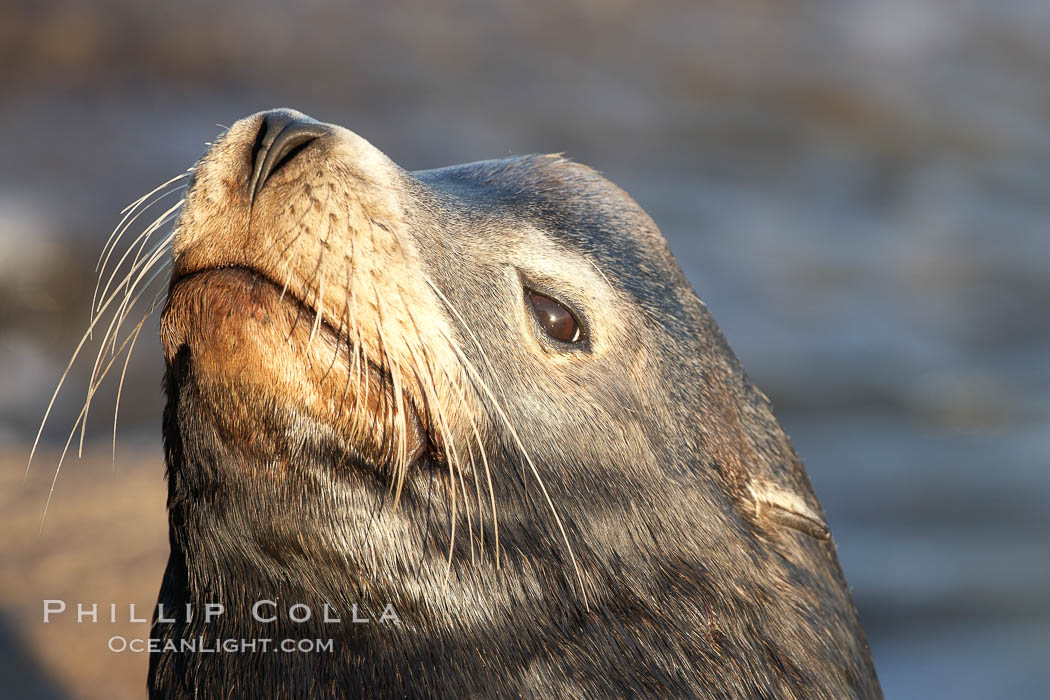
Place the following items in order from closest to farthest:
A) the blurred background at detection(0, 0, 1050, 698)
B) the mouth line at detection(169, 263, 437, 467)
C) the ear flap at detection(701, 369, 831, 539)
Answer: the mouth line at detection(169, 263, 437, 467) → the ear flap at detection(701, 369, 831, 539) → the blurred background at detection(0, 0, 1050, 698)

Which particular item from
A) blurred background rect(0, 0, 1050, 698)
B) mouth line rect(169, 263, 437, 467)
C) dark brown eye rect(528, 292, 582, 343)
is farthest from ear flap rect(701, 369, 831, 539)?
blurred background rect(0, 0, 1050, 698)

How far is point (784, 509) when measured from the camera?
3.35 m

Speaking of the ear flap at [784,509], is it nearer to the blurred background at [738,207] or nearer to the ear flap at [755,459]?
the ear flap at [755,459]

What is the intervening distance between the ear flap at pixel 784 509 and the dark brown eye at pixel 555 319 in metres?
0.71

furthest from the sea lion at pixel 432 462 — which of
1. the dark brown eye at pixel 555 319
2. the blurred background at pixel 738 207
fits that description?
the blurred background at pixel 738 207

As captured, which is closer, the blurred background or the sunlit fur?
the sunlit fur

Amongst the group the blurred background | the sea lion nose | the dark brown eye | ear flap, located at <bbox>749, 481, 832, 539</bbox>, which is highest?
the blurred background

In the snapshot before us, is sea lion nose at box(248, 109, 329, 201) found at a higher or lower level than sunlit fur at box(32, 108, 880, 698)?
higher

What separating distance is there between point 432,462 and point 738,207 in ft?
32.8

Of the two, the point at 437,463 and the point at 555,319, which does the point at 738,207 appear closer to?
the point at 555,319

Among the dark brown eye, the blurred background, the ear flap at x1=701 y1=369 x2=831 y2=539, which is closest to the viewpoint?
the dark brown eye

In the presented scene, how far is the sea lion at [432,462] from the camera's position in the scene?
253 centimetres

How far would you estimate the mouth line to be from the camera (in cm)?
251

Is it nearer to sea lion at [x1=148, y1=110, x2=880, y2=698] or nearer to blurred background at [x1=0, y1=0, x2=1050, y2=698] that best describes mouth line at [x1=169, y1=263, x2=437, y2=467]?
sea lion at [x1=148, y1=110, x2=880, y2=698]
